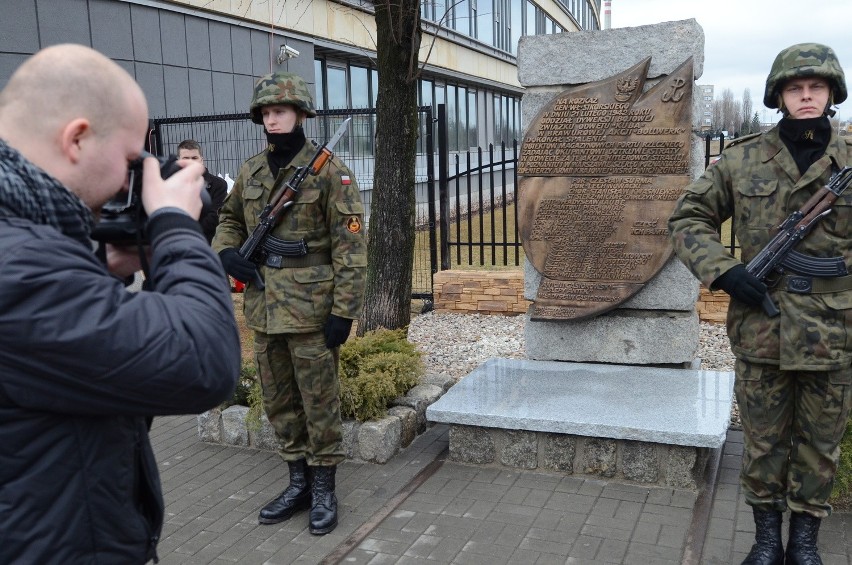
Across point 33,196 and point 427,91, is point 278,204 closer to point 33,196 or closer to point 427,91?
point 33,196

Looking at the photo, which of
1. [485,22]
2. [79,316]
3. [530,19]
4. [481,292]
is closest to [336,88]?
[481,292]

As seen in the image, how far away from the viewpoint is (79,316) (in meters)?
1.32

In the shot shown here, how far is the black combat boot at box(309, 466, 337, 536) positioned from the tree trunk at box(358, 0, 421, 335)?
2.62 meters

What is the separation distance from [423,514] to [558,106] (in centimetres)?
280

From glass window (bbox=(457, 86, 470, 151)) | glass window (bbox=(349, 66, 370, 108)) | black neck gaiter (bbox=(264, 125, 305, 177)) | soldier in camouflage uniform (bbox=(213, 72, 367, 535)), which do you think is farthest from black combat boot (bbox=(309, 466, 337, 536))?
glass window (bbox=(457, 86, 470, 151))

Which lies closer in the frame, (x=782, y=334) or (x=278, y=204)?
(x=782, y=334)

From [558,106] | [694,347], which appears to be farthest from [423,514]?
[558,106]

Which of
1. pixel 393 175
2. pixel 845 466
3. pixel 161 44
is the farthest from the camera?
pixel 161 44

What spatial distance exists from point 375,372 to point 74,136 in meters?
3.63

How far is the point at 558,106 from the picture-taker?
17.3 ft

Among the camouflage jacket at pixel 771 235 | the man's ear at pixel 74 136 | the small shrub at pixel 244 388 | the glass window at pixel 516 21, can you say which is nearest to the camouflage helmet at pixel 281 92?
the camouflage jacket at pixel 771 235

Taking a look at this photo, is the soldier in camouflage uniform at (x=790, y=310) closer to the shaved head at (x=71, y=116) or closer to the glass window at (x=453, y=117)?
the shaved head at (x=71, y=116)

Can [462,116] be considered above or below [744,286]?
above

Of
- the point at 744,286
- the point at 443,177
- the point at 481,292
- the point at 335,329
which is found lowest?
the point at 481,292
